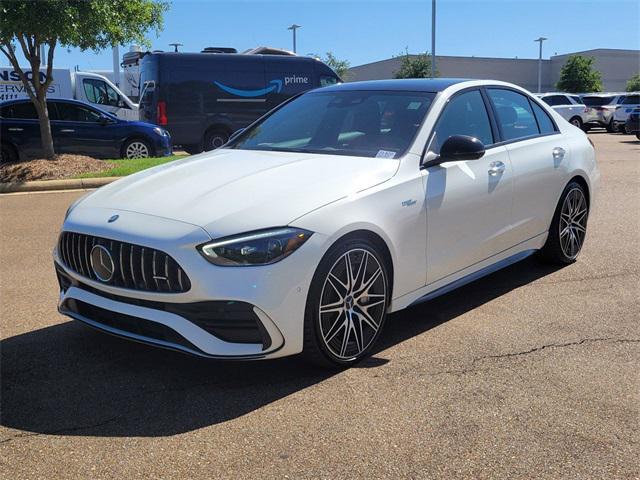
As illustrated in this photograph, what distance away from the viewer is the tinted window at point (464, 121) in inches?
177

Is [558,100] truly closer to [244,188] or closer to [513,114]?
[513,114]

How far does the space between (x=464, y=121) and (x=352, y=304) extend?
1.81 m

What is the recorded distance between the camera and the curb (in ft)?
36.9

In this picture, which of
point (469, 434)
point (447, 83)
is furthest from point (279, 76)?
point (469, 434)

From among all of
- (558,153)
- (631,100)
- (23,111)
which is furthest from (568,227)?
(631,100)

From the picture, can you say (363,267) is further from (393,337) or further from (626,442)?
(626,442)

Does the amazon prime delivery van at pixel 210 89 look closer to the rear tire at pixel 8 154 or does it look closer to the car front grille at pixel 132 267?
the rear tire at pixel 8 154

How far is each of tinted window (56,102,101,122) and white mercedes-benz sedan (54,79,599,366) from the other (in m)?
10.2

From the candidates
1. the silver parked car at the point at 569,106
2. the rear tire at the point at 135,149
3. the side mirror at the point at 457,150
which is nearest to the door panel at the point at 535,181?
the side mirror at the point at 457,150

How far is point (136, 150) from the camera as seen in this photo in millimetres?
14648

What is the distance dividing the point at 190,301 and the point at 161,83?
1372 centimetres

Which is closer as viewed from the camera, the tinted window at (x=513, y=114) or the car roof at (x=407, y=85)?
the car roof at (x=407, y=85)

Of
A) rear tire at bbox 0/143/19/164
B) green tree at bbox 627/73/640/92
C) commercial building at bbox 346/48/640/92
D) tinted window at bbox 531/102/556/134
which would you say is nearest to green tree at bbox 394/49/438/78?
commercial building at bbox 346/48/640/92

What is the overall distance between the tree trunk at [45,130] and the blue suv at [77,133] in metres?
0.85
